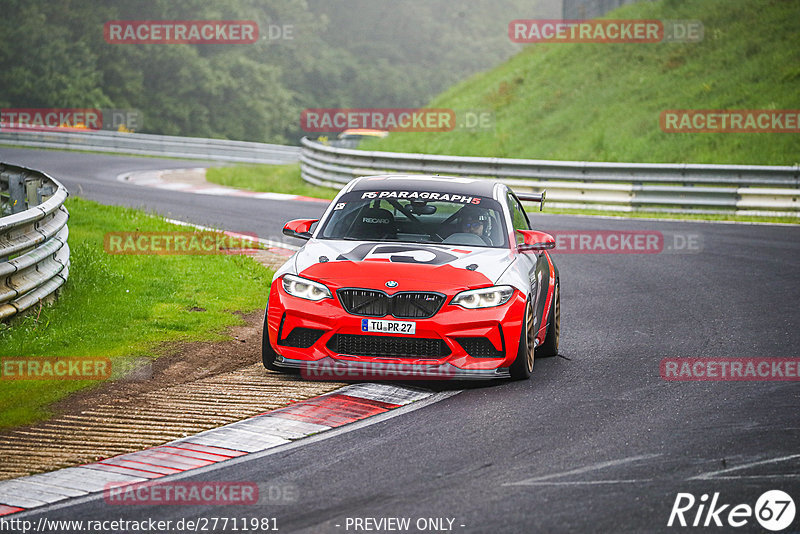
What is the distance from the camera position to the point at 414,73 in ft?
324

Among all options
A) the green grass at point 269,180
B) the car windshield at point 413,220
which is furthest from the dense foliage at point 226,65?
the car windshield at point 413,220

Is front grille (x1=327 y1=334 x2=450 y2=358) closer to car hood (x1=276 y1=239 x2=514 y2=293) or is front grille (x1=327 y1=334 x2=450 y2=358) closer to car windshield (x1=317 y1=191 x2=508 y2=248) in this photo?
car hood (x1=276 y1=239 x2=514 y2=293)

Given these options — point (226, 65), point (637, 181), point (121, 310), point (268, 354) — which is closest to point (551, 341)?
point (268, 354)

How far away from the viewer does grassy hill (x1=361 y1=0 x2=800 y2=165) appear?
25188 mm

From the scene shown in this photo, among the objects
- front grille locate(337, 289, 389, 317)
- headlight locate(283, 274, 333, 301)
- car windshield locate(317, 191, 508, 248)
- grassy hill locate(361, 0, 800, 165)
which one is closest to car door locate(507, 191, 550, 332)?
car windshield locate(317, 191, 508, 248)

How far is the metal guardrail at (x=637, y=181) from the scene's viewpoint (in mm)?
19922

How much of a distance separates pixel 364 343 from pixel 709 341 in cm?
363

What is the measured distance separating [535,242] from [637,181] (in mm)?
13315

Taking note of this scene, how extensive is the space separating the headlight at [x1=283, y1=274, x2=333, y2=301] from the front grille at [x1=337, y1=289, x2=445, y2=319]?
24 cm

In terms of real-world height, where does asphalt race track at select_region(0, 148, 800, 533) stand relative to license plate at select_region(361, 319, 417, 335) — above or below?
below

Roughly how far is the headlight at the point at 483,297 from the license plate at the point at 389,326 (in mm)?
357

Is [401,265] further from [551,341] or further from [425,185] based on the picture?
[551,341]

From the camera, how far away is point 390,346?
7.41 m

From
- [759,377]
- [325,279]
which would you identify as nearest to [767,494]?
[759,377]
